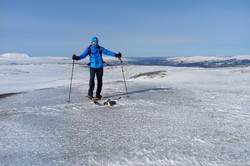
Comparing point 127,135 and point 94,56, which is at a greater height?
point 94,56

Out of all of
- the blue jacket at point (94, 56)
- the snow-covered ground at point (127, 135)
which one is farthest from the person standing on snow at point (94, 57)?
the snow-covered ground at point (127, 135)

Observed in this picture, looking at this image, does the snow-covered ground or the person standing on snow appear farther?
the person standing on snow

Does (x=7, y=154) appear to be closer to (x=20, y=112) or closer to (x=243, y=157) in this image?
(x=20, y=112)

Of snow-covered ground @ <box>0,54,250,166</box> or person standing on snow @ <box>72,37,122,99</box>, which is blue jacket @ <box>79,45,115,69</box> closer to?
person standing on snow @ <box>72,37,122,99</box>

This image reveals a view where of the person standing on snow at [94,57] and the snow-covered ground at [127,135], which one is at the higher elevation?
the person standing on snow at [94,57]

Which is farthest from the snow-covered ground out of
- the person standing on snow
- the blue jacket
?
the blue jacket

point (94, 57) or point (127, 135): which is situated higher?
point (94, 57)

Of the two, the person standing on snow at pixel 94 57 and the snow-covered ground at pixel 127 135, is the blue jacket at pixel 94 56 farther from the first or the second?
the snow-covered ground at pixel 127 135

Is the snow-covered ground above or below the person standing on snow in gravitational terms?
Result: below

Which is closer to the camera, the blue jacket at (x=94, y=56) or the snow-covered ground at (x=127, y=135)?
the snow-covered ground at (x=127, y=135)

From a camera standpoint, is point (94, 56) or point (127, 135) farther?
point (94, 56)

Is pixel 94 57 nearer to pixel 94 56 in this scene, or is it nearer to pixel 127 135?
pixel 94 56

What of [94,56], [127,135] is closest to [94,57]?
[94,56]

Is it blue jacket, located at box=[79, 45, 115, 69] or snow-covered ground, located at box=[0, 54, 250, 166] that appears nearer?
snow-covered ground, located at box=[0, 54, 250, 166]
